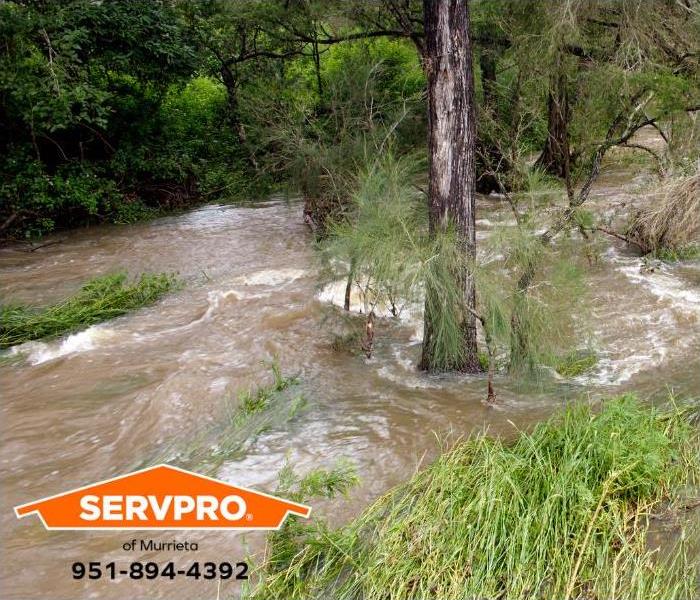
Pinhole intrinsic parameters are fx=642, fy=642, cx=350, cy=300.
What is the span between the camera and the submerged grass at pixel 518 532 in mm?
2922

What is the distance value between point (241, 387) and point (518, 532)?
10.1 feet

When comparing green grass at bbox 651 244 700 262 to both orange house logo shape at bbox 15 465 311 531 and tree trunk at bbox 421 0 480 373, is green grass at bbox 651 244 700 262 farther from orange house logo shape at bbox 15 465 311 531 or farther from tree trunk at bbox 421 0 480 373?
orange house logo shape at bbox 15 465 311 531

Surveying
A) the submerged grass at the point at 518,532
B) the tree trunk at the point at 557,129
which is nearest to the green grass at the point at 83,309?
the submerged grass at the point at 518,532

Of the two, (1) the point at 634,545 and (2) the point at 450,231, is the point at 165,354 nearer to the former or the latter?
(2) the point at 450,231

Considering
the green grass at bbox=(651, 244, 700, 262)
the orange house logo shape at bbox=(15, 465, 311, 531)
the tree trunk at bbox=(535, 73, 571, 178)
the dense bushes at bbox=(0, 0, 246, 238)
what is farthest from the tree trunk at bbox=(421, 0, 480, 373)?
the dense bushes at bbox=(0, 0, 246, 238)

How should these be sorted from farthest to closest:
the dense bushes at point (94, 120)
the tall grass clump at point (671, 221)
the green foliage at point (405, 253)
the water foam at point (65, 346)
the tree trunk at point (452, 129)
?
1. the dense bushes at point (94, 120)
2. the tall grass clump at point (671, 221)
3. the water foam at point (65, 346)
4. the tree trunk at point (452, 129)
5. the green foliage at point (405, 253)

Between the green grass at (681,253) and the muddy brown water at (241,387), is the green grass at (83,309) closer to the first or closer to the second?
the muddy brown water at (241,387)

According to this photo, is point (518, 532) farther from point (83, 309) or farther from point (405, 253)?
point (83, 309)

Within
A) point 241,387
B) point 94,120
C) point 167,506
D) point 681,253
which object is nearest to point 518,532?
point 167,506

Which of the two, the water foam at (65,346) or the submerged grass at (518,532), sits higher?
the submerged grass at (518,532)

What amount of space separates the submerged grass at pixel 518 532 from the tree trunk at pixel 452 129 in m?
1.75

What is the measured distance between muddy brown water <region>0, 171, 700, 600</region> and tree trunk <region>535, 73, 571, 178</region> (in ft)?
4.19

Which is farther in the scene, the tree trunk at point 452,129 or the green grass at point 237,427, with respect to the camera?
the tree trunk at point 452,129

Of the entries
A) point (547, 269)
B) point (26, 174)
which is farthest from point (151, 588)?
point (26, 174)
